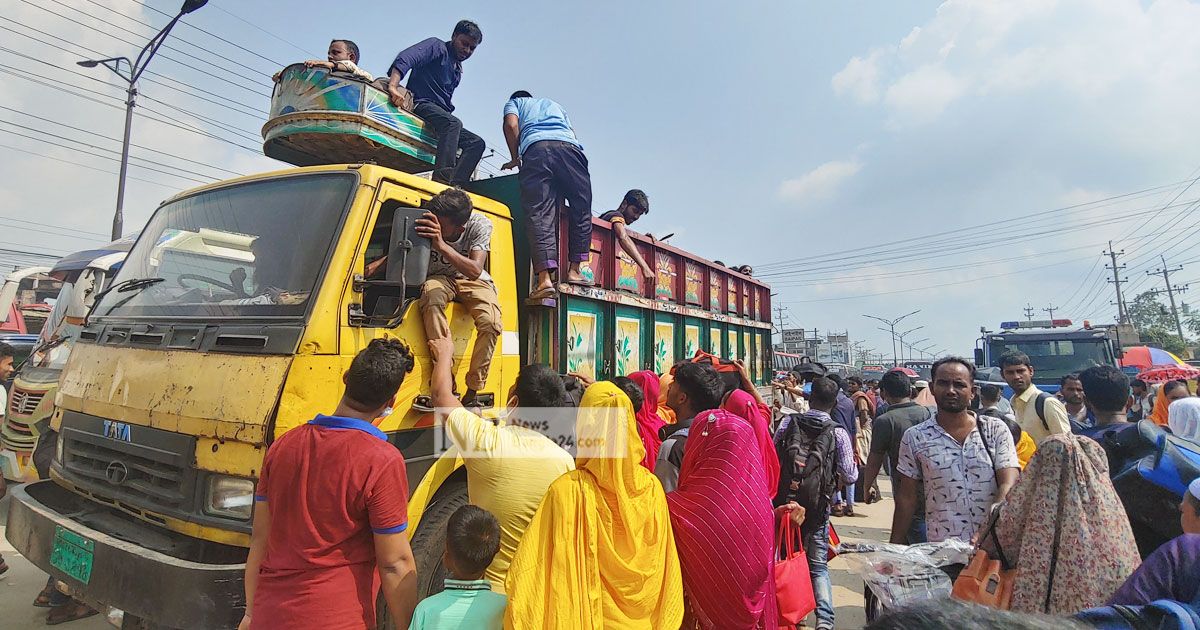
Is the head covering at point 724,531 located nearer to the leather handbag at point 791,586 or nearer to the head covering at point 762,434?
the leather handbag at point 791,586

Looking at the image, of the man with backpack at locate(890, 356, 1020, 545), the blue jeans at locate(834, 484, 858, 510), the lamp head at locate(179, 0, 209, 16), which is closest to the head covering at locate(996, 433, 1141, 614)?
the man with backpack at locate(890, 356, 1020, 545)

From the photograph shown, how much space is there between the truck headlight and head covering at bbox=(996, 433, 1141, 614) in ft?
9.34

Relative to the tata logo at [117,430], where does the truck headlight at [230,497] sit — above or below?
below

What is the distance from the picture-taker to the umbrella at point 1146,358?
591 inches

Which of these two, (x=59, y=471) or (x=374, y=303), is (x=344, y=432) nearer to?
(x=374, y=303)

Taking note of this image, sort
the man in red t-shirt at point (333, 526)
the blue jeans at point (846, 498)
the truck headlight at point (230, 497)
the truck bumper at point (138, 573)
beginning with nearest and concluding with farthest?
the man in red t-shirt at point (333, 526), the truck bumper at point (138, 573), the truck headlight at point (230, 497), the blue jeans at point (846, 498)

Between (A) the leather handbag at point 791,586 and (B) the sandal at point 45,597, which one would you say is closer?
(A) the leather handbag at point 791,586

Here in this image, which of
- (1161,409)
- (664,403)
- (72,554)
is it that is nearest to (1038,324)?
(1161,409)

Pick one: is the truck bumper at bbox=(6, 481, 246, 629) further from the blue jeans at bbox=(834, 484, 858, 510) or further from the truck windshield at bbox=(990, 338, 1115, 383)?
the truck windshield at bbox=(990, 338, 1115, 383)

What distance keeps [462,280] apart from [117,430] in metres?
1.63

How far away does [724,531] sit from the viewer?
2195mm

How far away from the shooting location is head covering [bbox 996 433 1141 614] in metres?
1.79

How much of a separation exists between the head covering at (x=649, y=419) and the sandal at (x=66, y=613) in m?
3.58

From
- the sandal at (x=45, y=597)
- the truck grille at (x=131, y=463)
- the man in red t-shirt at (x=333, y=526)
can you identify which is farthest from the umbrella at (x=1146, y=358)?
the sandal at (x=45, y=597)
